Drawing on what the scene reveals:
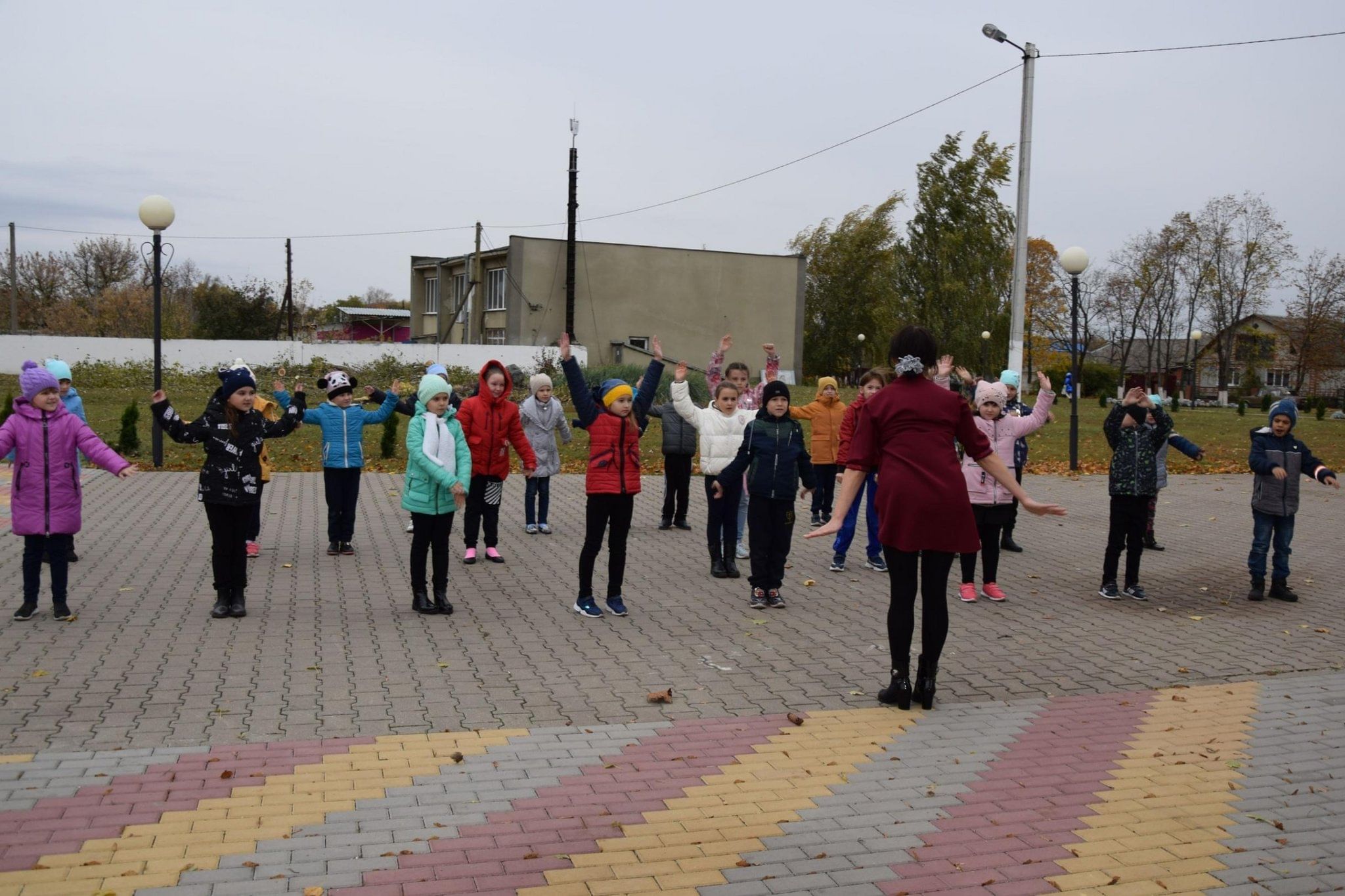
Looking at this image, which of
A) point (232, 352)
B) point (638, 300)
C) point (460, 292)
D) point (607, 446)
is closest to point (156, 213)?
point (607, 446)

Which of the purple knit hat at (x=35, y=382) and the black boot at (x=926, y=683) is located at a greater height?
the purple knit hat at (x=35, y=382)

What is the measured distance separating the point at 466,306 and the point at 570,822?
53928 millimetres

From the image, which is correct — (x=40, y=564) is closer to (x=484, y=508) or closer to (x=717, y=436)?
(x=484, y=508)

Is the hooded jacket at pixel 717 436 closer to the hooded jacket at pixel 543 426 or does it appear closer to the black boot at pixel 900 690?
the hooded jacket at pixel 543 426

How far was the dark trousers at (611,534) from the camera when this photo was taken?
8.51 meters

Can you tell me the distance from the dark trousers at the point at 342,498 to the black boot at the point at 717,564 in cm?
342

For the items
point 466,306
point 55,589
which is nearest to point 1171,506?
point 55,589

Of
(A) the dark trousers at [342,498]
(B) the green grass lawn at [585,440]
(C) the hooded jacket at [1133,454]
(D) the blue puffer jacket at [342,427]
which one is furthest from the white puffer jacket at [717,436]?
(B) the green grass lawn at [585,440]

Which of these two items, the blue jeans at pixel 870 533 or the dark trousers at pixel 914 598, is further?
the blue jeans at pixel 870 533

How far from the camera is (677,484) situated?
1324 centimetres

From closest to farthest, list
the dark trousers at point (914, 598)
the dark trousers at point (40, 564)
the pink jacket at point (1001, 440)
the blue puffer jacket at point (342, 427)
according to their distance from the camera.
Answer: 1. the dark trousers at point (914, 598)
2. the dark trousers at point (40, 564)
3. the pink jacket at point (1001, 440)
4. the blue puffer jacket at point (342, 427)

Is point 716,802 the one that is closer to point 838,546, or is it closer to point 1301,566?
point 838,546

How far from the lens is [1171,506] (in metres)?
16.8

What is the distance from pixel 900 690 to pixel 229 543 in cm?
485
